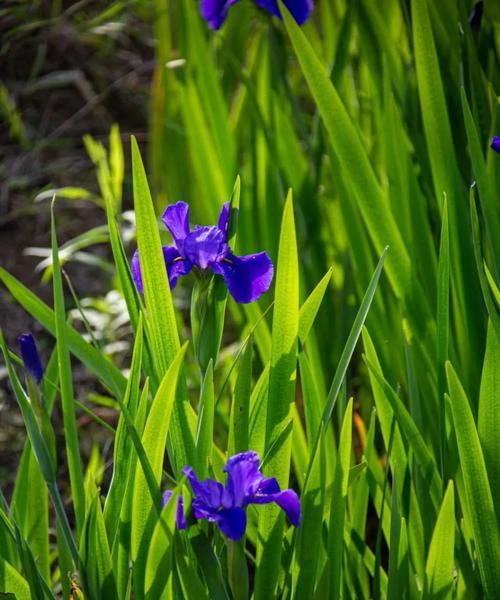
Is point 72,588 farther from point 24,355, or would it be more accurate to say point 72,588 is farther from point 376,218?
point 376,218

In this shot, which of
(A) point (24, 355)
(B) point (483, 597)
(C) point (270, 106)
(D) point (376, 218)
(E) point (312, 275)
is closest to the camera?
(A) point (24, 355)

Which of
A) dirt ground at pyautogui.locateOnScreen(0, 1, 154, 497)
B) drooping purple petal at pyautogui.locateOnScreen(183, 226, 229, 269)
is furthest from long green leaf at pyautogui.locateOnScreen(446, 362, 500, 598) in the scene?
dirt ground at pyautogui.locateOnScreen(0, 1, 154, 497)

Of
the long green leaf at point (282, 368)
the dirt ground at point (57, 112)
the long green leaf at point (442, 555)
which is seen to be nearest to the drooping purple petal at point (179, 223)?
the long green leaf at point (282, 368)

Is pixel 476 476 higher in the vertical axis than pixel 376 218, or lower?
lower

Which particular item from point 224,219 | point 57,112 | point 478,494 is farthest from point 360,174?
point 57,112

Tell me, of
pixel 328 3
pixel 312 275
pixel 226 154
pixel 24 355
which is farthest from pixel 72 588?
pixel 328 3

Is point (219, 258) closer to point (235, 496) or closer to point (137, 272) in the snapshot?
point (137, 272)

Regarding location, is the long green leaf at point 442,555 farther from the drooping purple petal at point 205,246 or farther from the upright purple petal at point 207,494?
the drooping purple petal at point 205,246
